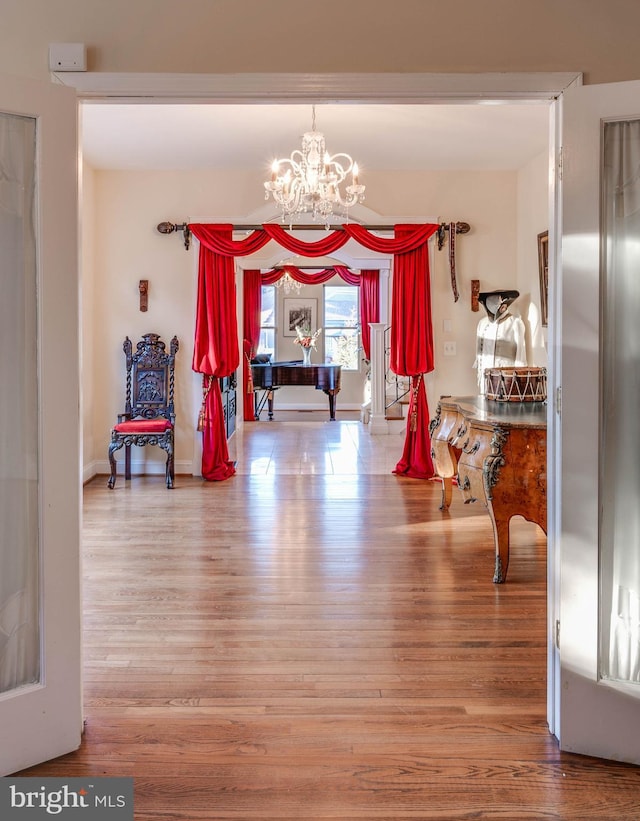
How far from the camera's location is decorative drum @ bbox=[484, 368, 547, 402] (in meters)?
4.16

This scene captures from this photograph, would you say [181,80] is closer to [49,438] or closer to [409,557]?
[49,438]

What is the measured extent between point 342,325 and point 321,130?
778 cm

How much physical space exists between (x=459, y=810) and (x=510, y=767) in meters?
0.27

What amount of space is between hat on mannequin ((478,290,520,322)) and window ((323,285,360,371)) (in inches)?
259

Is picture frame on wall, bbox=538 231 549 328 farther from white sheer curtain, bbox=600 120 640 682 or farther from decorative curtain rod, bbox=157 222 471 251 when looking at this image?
white sheer curtain, bbox=600 120 640 682

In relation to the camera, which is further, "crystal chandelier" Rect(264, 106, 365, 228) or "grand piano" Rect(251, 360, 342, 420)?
"grand piano" Rect(251, 360, 342, 420)

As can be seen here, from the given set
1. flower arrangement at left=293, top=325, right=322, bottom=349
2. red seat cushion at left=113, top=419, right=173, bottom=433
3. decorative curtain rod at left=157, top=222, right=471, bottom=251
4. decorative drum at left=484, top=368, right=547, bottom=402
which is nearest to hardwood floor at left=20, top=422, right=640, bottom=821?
decorative drum at left=484, top=368, right=547, bottom=402

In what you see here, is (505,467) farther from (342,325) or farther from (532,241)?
(342,325)

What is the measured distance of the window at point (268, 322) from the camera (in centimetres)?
1295

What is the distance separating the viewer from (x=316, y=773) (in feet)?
6.69

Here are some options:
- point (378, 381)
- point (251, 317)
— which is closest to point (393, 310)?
point (378, 381)

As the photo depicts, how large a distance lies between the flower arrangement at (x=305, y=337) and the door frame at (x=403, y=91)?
10.3 meters

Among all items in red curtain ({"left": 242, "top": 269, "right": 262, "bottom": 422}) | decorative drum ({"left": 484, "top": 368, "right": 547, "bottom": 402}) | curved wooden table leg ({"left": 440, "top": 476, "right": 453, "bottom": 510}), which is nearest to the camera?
decorative drum ({"left": 484, "top": 368, "right": 547, "bottom": 402})

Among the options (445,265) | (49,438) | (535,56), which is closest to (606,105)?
(535,56)
